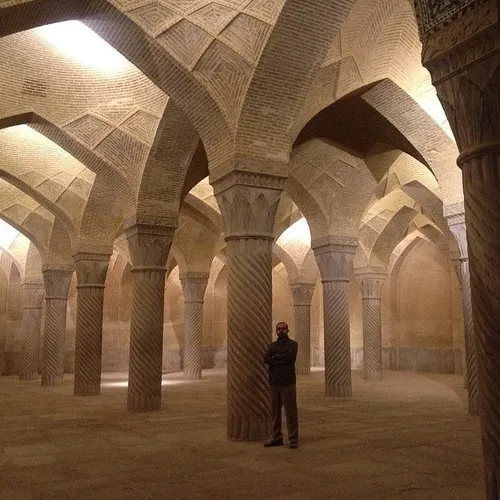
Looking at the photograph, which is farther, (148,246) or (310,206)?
(310,206)

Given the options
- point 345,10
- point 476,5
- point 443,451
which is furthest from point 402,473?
A: point 345,10

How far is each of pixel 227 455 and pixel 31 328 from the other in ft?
36.7

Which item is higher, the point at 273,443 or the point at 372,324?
the point at 372,324

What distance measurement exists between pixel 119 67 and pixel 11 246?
29.2ft

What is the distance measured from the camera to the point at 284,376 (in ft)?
16.4

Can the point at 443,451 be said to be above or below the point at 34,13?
below

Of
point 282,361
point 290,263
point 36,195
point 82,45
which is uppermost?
point 82,45

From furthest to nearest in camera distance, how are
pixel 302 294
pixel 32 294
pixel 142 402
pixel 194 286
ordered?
pixel 302 294
pixel 32 294
pixel 194 286
pixel 142 402

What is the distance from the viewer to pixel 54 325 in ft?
40.7

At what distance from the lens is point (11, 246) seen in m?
15.1

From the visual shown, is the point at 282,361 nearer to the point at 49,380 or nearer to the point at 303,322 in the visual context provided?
the point at 49,380

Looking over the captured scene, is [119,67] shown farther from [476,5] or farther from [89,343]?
[476,5]

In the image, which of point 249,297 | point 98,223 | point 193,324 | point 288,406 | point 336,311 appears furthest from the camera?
point 193,324

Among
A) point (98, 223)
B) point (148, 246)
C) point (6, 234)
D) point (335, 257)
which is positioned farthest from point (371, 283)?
point (6, 234)
